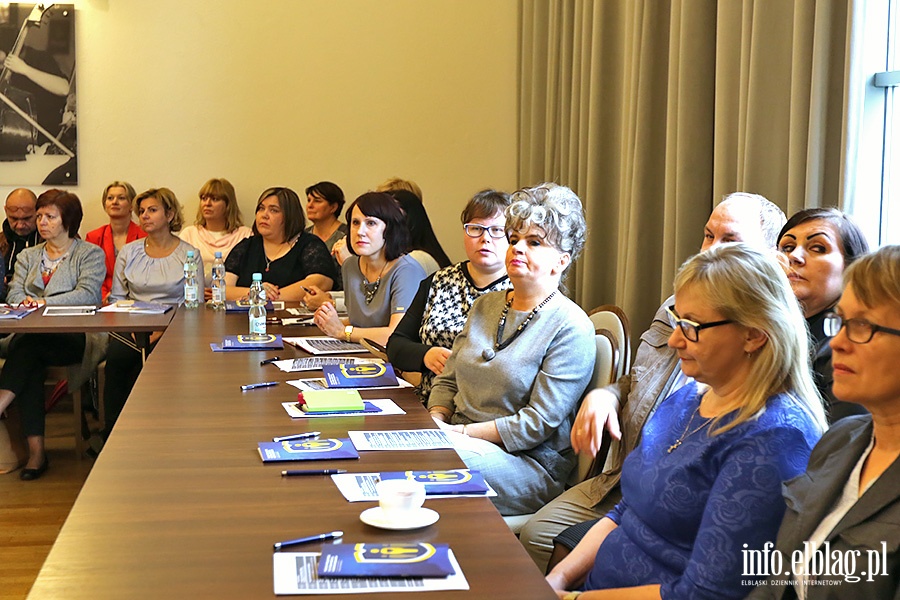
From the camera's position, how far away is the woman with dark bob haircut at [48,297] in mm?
4914

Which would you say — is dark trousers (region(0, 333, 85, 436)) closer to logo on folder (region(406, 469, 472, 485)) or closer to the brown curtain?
the brown curtain

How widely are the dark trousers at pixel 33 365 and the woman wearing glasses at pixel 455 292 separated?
2458 mm

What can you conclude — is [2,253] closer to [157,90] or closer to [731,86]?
[157,90]

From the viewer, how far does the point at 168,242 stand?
5.64m

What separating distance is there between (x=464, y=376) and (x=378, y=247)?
125 cm

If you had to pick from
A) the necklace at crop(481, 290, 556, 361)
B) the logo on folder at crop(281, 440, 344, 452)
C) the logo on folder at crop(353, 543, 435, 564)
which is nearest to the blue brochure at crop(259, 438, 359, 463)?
the logo on folder at crop(281, 440, 344, 452)

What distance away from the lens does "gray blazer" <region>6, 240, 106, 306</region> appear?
5.43 meters

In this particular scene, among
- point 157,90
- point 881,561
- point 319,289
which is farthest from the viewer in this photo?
point 157,90

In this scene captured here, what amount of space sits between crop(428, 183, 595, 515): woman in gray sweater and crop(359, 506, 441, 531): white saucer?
0.87 meters

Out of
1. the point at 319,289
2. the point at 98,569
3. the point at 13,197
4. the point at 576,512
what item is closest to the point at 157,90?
the point at 13,197

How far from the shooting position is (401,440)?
2217 millimetres

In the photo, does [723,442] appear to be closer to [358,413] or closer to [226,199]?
[358,413]

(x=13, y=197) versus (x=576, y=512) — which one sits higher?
(x=13, y=197)

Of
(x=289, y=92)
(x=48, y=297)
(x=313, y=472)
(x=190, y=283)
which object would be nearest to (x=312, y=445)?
(x=313, y=472)
